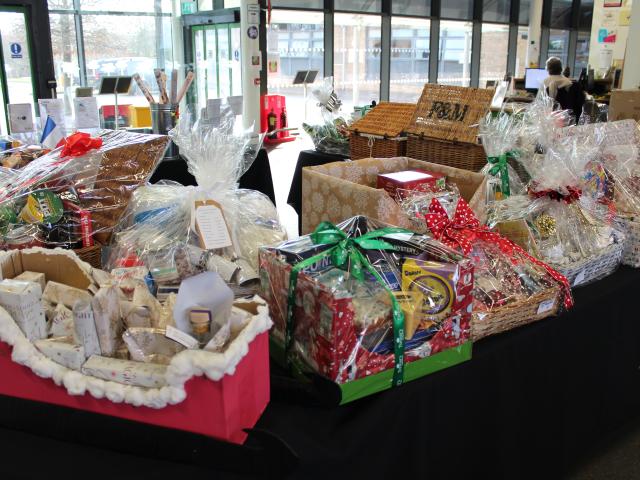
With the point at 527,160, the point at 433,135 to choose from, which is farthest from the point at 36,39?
the point at 527,160

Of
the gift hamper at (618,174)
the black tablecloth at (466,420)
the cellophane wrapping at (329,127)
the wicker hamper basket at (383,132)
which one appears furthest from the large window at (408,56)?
the black tablecloth at (466,420)

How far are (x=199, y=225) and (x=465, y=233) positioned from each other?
61 cm

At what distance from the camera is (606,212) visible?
69.4 inches

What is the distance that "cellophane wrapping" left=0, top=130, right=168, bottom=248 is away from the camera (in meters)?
1.42

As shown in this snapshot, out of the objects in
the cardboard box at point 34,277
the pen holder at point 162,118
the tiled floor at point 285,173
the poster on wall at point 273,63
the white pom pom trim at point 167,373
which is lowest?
the tiled floor at point 285,173

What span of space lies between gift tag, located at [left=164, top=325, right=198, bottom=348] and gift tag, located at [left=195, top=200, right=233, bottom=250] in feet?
1.67

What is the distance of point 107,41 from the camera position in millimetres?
8133

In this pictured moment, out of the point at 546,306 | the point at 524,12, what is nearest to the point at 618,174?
the point at 546,306

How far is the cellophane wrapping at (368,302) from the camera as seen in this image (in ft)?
3.23

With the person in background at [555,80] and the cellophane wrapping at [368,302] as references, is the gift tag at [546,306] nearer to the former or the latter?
the cellophane wrapping at [368,302]

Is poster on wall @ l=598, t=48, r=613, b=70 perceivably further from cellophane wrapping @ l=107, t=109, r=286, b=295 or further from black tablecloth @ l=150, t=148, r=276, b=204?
cellophane wrapping @ l=107, t=109, r=286, b=295

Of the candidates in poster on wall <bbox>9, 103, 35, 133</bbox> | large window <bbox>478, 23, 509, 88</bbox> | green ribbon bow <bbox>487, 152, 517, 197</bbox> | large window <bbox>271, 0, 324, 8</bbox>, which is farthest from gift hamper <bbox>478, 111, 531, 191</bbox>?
large window <bbox>478, 23, 509, 88</bbox>

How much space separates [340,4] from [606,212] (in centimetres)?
864

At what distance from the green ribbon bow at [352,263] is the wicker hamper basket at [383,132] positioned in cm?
133
